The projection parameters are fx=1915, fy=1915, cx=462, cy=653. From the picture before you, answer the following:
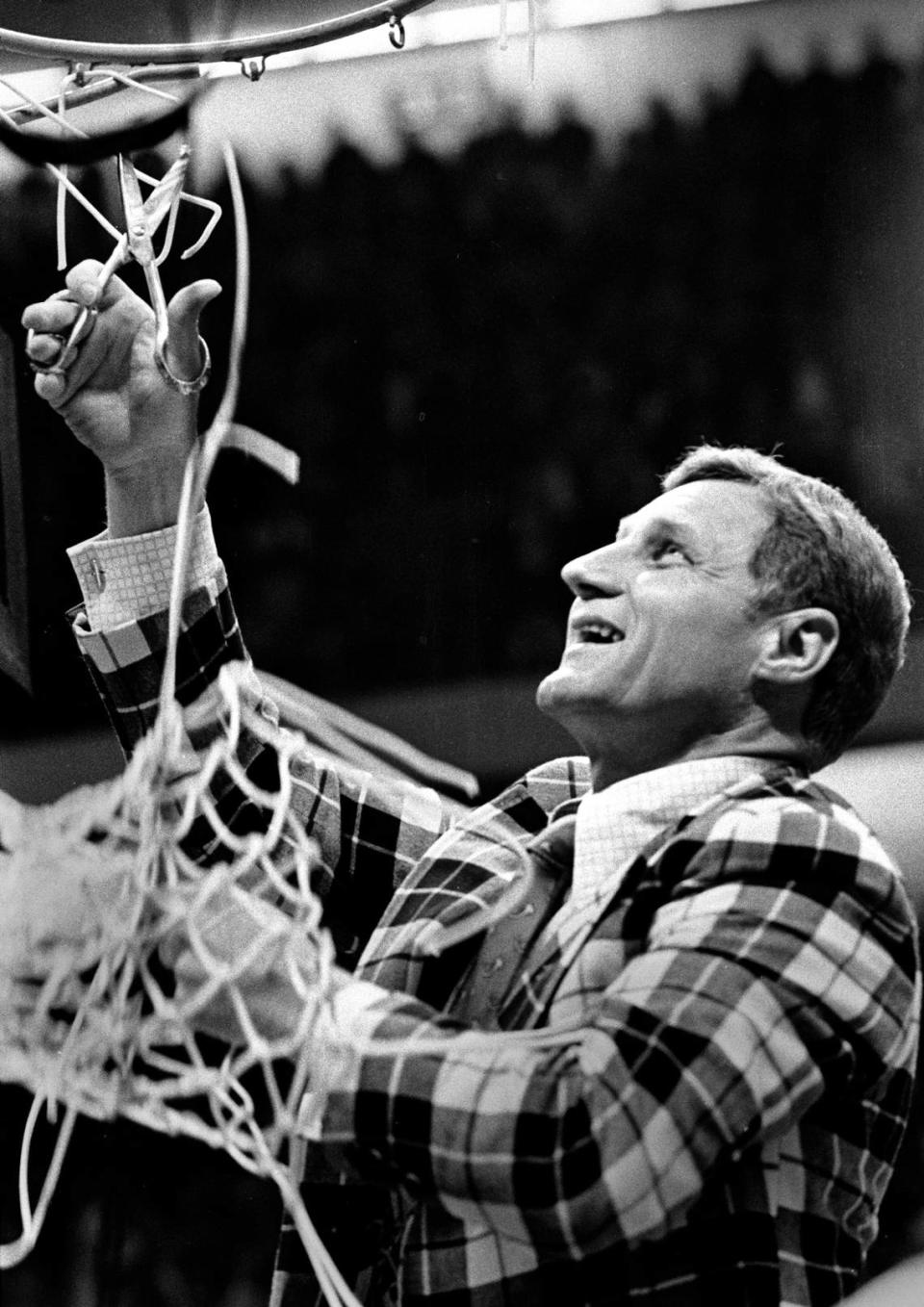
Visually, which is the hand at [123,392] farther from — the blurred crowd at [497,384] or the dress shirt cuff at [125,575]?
the blurred crowd at [497,384]

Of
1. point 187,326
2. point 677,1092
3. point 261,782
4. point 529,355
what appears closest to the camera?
point 677,1092

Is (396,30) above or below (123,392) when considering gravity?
above

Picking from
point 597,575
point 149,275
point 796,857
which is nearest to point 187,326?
point 149,275

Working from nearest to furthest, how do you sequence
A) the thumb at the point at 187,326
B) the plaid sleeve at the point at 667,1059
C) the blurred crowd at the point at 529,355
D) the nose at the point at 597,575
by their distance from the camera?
1. the plaid sleeve at the point at 667,1059
2. the thumb at the point at 187,326
3. the nose at the point at 597,575
4. the blurred crowd at the point at 529,355

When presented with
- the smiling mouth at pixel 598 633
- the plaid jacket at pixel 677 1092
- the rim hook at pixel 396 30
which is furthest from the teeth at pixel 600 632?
the rim hook at pixel 396 30

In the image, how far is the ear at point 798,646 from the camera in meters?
0.87

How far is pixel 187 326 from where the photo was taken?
811 mm

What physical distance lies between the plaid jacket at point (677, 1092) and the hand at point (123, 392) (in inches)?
9.3

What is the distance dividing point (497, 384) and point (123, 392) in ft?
1.28

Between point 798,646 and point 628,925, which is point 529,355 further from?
point 628,925

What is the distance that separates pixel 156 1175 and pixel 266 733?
1.58 ft

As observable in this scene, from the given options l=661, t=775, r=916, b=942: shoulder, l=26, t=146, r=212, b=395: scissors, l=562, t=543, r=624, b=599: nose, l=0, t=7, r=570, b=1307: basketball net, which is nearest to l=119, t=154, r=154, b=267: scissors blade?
l=26, t=146, r=212, b=395: scissors

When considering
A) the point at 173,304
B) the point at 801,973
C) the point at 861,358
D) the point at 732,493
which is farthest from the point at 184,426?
the point at 861,358

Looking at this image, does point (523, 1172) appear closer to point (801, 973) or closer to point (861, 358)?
point (801, 973)
